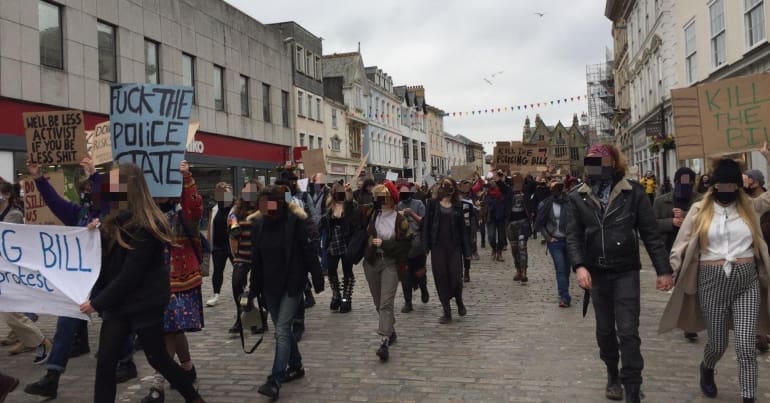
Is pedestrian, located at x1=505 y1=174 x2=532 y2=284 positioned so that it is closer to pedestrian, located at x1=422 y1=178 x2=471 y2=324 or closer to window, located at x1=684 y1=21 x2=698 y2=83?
pedestrian, located at x1=422 y1=178 x2=471 y2=324

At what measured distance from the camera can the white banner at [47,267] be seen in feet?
15.4

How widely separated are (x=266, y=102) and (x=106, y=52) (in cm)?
1234

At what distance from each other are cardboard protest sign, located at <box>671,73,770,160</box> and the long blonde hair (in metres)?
1.47

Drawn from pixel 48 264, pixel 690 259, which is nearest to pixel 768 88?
pixel 690 259

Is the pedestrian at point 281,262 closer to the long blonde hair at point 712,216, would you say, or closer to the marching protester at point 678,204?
the long blonde hair at point 712,216

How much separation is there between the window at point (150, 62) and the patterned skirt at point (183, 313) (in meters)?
19.8

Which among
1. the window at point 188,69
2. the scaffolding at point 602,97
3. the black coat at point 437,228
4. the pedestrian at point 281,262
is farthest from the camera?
the scaffolding at point 602,97

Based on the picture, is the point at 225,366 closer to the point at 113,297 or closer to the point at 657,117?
the point at 113,297

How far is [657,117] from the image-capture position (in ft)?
91.1

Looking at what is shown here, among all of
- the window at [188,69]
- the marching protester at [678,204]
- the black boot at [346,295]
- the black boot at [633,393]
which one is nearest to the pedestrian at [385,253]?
the black boot at [346,295]

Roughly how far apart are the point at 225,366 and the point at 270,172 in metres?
27.6

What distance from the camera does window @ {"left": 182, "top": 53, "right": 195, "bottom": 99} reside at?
83.3 ft

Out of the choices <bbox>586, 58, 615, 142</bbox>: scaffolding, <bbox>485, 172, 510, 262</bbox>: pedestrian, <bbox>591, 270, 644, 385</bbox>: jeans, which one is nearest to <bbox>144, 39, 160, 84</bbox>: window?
<bbox>485, 172, 510, 262</bbox>: pedestrian

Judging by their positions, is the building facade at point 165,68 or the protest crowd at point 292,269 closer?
the protest crowd at point 292,269
